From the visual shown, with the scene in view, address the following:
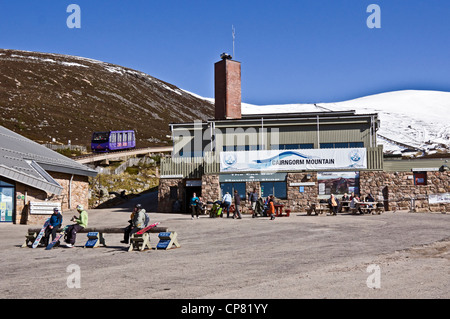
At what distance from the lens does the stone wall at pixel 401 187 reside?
32.5m

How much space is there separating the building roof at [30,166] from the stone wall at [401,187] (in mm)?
19200

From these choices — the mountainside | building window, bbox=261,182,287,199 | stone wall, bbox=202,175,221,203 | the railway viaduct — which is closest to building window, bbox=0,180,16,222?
stone wall, bbox=202,175,221,203

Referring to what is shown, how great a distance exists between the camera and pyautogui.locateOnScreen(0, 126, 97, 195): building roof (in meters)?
26.5

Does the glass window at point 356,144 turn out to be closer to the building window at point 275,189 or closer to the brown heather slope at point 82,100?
the building window at point 275,189

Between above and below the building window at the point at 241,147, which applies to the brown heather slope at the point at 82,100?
above

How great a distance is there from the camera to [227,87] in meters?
41.5

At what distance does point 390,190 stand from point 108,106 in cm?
9839

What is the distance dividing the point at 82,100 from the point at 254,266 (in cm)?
11459

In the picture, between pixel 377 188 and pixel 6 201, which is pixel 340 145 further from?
pixel 6 201

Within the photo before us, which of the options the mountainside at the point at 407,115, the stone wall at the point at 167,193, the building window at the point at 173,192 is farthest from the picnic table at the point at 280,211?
the mountainside at the point at 407,115

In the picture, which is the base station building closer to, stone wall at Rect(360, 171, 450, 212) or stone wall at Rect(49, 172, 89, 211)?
stone wall at Rect(360, 171, 450, 212)

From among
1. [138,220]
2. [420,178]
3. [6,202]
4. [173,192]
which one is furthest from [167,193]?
[138,220]

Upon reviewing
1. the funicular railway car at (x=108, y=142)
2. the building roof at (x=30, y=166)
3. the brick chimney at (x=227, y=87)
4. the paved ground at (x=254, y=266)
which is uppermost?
the brick chimney at (x=227, y=87)
